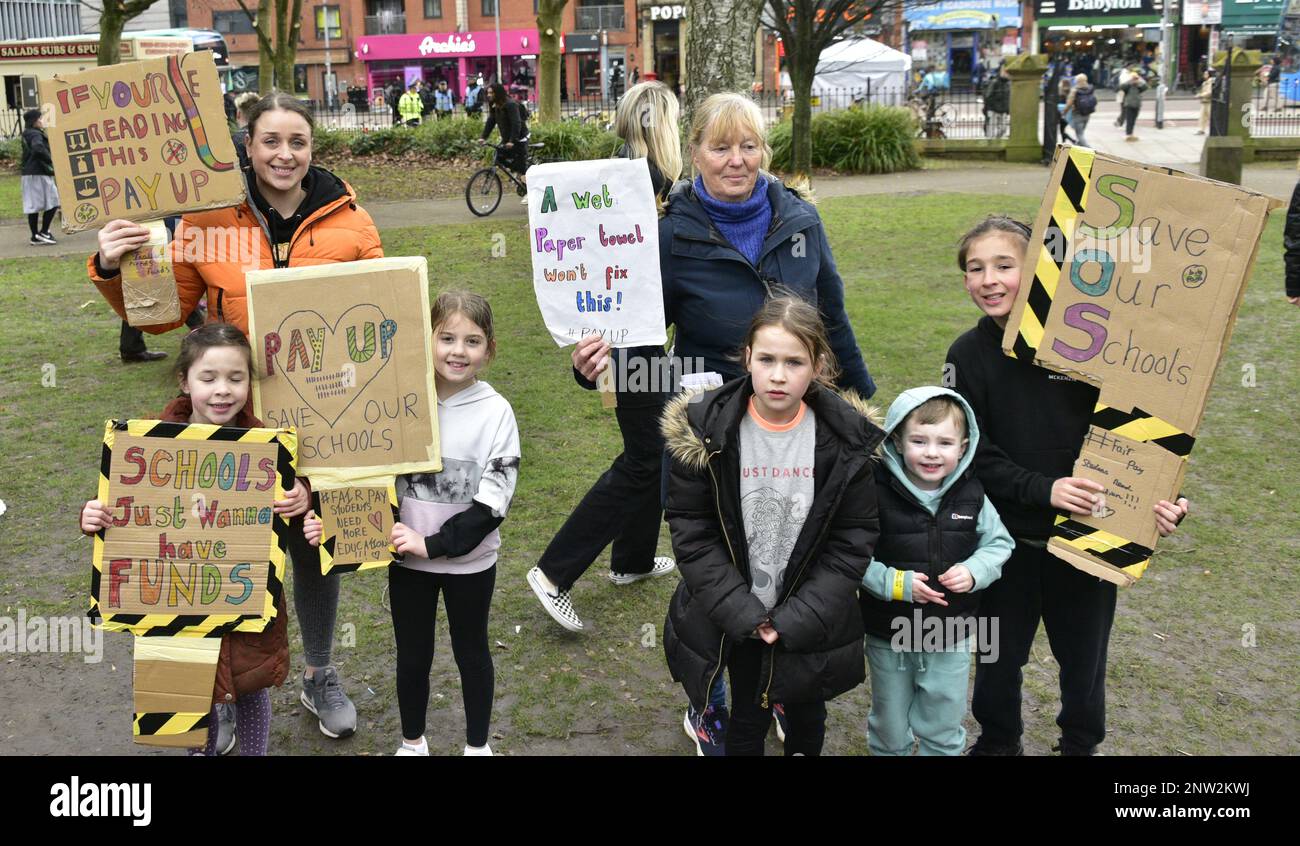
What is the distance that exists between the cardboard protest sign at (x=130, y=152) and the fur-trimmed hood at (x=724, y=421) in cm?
153

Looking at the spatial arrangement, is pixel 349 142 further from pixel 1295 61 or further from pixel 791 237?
pixel 1295 61

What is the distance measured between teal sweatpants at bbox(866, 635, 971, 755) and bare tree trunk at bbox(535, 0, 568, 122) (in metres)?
19.2

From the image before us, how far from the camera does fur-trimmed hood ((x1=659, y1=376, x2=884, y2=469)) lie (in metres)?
3.31

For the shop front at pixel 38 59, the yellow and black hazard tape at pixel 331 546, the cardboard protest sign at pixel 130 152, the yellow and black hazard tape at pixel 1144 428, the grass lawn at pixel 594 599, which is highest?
the shop front at pixel 38 59

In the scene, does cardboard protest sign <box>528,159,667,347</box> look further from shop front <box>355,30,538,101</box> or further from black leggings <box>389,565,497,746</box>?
shop front <box>355,30,538,101</box>

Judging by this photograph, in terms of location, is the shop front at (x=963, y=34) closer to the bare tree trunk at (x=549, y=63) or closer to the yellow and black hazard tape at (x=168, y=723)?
the bare tree trunk at (x=549, y=63)

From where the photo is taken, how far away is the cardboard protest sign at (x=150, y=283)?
3.54m

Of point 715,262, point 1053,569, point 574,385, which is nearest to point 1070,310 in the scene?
point 1053,569

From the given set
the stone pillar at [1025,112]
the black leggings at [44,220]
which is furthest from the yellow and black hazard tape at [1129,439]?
A: the stone pillar at [1025,112]

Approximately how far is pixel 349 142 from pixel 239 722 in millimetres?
20423

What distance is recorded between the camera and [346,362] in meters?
3.45

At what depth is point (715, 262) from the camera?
3.85 m

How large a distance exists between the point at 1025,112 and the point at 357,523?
69.0 ft

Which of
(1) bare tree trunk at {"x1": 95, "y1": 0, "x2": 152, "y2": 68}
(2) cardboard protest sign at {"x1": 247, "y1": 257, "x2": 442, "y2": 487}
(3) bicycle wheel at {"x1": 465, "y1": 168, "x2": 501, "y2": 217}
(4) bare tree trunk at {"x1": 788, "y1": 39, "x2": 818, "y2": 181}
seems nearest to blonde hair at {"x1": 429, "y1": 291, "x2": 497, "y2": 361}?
(2) cardboard protest sign at {"x1": 247, "y1": 257, "x2": 442, "y2": 487}
